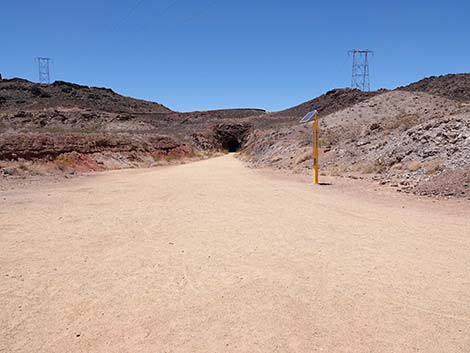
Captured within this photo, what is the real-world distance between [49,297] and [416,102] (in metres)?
39.4

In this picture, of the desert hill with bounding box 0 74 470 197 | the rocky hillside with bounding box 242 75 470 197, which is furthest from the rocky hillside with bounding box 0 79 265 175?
the rocky hillside with bounding box 242 75 470 197

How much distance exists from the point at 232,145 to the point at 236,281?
202 ft

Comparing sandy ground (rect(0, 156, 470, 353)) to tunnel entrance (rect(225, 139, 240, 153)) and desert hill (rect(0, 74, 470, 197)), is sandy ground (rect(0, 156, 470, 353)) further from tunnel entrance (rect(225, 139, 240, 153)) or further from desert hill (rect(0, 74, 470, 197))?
tunnel entrance (rect(225, 139, 240, 153))

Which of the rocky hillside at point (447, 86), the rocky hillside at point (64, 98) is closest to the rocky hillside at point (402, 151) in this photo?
the rocky hillside at point (447, 86)

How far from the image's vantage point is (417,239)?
724 centimetres

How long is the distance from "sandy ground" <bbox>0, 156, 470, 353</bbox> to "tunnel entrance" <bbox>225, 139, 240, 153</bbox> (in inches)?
2191

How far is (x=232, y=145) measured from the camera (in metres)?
66.5

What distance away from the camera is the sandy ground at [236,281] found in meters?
3.89

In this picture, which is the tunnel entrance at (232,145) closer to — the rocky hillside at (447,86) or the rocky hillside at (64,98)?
the rocky hillside at (64,98)

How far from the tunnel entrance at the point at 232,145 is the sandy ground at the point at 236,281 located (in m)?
55.7

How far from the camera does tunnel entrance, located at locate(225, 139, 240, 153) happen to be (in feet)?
214

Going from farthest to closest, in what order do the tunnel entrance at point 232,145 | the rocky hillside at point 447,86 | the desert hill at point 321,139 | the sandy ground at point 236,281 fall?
the tunnel entrance at point 232,145
the rocky hillside at point 447,86
the desert hill at point 321,139
the sandy ground at point 236,281

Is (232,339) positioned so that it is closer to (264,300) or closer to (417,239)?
(264,300)

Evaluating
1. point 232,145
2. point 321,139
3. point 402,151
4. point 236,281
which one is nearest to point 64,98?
point 232,145
